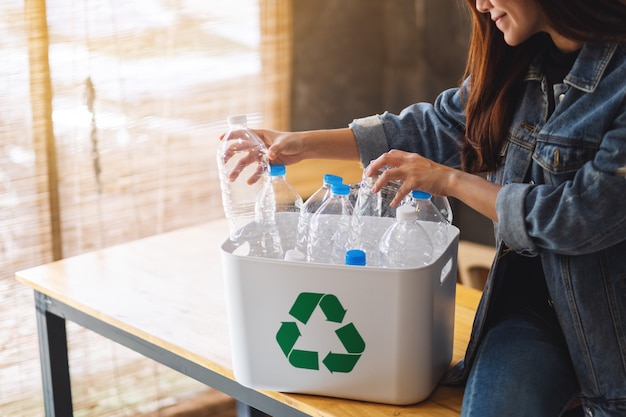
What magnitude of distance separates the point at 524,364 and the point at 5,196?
1.59 metres

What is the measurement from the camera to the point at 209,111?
2.77 metres

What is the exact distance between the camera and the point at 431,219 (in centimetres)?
155

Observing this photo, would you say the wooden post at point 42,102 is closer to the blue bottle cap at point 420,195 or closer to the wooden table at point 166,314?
the wooden table at point 166,314

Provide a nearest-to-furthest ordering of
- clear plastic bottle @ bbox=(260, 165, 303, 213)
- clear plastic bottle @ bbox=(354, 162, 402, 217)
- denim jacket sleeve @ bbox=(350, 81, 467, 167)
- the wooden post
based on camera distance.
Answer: clear plastic bottle @ bbox=(354, 162, 402, 217) < denim jacket sleeve @ bbox=(350, 81, 467, 167) < clear plastic bottle @ bbox=(260, 165, 303, 213) < the wooden post

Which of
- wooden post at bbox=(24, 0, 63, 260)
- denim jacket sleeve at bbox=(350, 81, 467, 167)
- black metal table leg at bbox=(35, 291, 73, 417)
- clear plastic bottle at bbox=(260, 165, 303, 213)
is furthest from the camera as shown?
wooden post at bbox=(24, 0, 63, 260)

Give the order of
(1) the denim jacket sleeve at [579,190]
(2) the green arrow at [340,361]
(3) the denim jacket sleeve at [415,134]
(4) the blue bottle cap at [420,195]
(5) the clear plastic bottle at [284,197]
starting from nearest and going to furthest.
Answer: (1) the denim jacket sleeve at [579,190] → (2) the green arrow at [340,361] → (4) the blue bottle cap at [420,195] → (3) the denim jacket sleeve at [415,134] → (5) the clear plastic bottle at [284,197]

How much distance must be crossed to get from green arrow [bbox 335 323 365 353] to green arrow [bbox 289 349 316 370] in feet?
0.19

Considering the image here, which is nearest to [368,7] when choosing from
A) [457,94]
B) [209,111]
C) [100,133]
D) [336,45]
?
[336,45]

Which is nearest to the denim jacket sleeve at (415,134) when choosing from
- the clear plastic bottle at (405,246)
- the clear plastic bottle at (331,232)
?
the clear plastic bottle at (331,232)

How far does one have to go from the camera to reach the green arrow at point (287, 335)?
4.22ft

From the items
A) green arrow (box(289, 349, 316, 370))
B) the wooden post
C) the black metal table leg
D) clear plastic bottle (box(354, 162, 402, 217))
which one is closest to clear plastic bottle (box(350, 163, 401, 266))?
clear plastic bottle (box(354, 162, 402, 217))

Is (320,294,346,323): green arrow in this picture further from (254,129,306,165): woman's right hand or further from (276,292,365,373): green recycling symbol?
(254,129,306,165): woman's right hand

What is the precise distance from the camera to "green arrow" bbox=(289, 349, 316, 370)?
1.30m

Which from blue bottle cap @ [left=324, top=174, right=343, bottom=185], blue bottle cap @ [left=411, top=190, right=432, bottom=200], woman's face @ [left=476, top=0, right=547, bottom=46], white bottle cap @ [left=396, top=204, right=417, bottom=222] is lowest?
white bottle cap @ [left=396, top=204, right=417, bottom=222]
